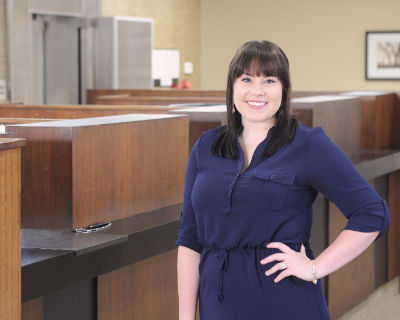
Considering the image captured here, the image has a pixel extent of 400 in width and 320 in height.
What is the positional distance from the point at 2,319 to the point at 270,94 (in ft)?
2.73

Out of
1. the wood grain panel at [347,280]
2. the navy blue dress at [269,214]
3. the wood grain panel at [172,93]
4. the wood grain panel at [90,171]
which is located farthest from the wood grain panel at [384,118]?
the navy blue dress at [269,214]

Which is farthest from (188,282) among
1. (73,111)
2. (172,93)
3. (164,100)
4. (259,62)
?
(172,93)

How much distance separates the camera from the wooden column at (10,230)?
1.55 meters

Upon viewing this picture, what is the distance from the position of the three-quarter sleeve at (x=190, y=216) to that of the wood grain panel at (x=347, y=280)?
2.26 meters

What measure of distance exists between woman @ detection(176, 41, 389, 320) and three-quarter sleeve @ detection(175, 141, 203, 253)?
0.13 feet

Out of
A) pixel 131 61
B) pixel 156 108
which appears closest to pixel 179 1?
pixel 131 61

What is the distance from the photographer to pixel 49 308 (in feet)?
6.68

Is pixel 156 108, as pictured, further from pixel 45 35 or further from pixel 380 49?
pixel 380 49

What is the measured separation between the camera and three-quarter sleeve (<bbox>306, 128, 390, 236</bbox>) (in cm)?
140

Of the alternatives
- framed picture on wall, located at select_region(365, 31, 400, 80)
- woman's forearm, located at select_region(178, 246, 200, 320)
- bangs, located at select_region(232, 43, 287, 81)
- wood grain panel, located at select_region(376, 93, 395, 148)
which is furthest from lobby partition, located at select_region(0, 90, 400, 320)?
framed picture on wall, located at select_region(365, 31, 400, 80)

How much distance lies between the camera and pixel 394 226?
4555 mm

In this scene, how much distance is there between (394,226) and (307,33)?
21.7 feet

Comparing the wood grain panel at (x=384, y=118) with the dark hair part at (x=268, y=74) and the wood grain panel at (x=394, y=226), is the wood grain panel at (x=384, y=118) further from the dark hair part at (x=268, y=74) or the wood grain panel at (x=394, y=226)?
the dark hair part at (x=268, y=74)

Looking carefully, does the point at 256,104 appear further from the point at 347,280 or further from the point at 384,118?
the point at 384,118
